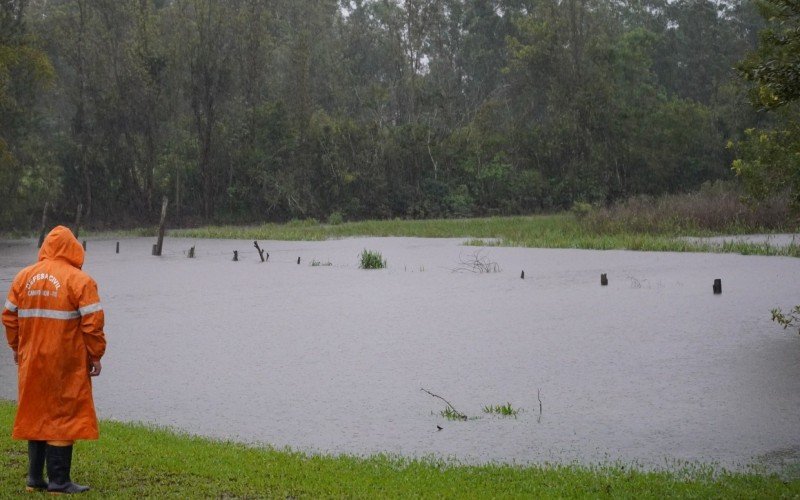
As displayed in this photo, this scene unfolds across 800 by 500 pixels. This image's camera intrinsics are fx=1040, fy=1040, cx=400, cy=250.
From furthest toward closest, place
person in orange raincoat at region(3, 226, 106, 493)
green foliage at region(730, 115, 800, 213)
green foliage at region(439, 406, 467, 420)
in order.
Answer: green foliage at region(730, 115, 800, 213) → green foliage at region(439, 406, 467, 420) → person in orange raincoat at region(3, 226, 106, 493)

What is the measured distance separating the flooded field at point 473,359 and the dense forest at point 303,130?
1846cm

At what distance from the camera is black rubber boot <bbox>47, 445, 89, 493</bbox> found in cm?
564

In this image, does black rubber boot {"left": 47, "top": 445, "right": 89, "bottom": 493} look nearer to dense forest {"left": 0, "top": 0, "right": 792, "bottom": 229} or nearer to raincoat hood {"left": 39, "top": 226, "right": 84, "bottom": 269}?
raincoat hood {"left": 39, "top": 226, "right": 84, "bottom": 269}

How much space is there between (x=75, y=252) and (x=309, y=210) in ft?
120

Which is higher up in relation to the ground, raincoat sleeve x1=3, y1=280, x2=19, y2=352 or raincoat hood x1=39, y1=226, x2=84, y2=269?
raincoat hood x1=39, y1=226, x2=84, y2=269

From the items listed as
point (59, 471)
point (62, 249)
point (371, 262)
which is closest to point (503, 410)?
point (59, 471)

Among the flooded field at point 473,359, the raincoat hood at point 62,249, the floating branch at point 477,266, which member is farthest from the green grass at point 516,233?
the raincoat hood at point 62,249

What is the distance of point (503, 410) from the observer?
9172 millimetres

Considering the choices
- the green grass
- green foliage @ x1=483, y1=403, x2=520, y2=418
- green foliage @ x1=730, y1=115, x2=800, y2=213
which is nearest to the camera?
green foliage @ x1=483, y1=403, x2=520, y2=418

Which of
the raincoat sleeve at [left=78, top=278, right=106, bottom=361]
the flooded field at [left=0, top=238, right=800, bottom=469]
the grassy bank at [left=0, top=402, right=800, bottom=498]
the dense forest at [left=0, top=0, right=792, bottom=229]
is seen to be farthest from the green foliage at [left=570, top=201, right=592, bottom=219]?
the raincoat sleeve at [left=78, top=278, right=106, bottom=361]

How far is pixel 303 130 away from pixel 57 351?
126ft

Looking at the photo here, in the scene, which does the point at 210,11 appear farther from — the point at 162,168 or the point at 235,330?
the point at 235,330

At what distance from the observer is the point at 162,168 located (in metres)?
41.5

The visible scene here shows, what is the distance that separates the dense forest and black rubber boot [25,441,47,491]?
3341cm
